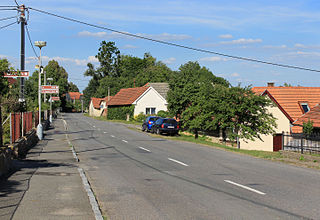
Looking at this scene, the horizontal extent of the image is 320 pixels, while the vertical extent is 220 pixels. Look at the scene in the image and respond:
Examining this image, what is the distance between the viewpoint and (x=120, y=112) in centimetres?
6994

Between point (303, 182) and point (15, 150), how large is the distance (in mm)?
11422

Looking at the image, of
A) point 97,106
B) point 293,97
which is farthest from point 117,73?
point 293,97

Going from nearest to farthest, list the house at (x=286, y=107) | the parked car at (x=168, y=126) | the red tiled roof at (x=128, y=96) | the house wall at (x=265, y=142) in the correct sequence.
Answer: the parked car at (x=168, y=126) → the house wall at (x=265, y=142) → the house at (x=286, y=107) → the red tiled roof at (x=128, y=96)

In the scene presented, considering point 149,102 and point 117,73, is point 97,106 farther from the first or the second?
point 149,102

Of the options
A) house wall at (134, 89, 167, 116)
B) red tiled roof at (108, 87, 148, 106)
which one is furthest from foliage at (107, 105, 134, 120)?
house wall at (134, 89, 167, 116)

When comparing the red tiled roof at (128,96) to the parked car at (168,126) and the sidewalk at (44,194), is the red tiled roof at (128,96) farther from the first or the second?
the sidewalk at (44,194)

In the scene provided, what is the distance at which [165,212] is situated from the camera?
281 inches

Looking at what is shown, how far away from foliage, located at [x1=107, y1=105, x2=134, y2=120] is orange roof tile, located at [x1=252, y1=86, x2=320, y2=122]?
86.0 feet

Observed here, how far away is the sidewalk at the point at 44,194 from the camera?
690 cm

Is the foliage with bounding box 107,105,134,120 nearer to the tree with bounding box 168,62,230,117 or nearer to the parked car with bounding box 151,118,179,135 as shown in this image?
the tree with bounding box 168,62,230,117

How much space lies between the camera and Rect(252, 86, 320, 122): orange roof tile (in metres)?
42.5

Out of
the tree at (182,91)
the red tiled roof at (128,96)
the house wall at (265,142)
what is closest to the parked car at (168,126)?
the tree at (182,91)

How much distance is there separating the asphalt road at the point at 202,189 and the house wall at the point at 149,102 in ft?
162

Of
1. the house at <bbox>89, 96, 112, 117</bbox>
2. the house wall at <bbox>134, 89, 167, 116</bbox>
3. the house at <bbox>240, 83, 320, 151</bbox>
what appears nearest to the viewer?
the house at <bbox>240, 83, 320, 151</bbox>
